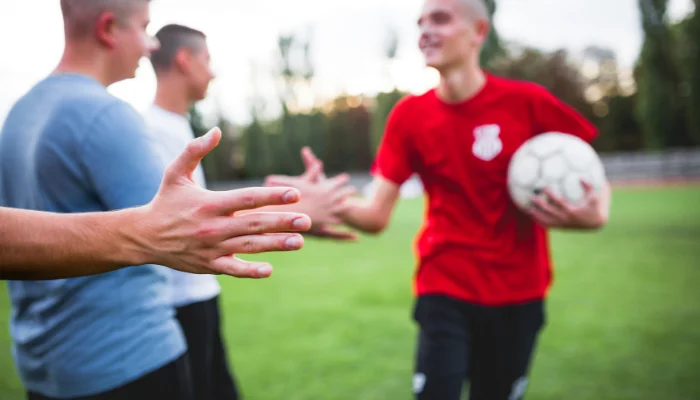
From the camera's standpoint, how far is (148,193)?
1.70 m

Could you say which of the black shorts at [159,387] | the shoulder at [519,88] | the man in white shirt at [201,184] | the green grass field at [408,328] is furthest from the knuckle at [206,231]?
the green grass field at [408,328]

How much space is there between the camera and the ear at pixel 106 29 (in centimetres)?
195

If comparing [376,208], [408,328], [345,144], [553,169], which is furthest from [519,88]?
[345,144]

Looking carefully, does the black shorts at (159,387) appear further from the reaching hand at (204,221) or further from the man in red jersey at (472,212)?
the man in red jersey at (472,212)

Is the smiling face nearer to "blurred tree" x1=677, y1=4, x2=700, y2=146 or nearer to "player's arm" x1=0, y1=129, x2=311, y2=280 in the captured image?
"player's arm" x1=0, y1=129, x2=311, y2=280

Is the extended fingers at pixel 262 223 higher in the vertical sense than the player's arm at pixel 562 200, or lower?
higher

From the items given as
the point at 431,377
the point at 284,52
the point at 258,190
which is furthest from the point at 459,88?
the point at 284,52

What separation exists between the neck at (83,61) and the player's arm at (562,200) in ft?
6.76

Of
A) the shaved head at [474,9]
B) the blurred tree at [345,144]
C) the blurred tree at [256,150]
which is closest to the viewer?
the shaved head at [474,9]

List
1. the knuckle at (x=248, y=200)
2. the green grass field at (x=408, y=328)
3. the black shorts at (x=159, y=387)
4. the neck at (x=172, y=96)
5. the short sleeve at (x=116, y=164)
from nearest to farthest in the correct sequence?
1. the knuckle at (x=248, y=200)
2. the short sleeve at (x=116, y=164)
3. the black shorts at (x=159, y=387)
4. the neck at (x=172, y=96)
5. the green grass field at (x=408, y=328)

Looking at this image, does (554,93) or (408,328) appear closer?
(408,328)

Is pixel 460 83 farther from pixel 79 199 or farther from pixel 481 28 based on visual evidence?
pixel 79 199

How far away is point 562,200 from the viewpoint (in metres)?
2.63

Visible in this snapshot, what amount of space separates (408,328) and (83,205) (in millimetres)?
4320
